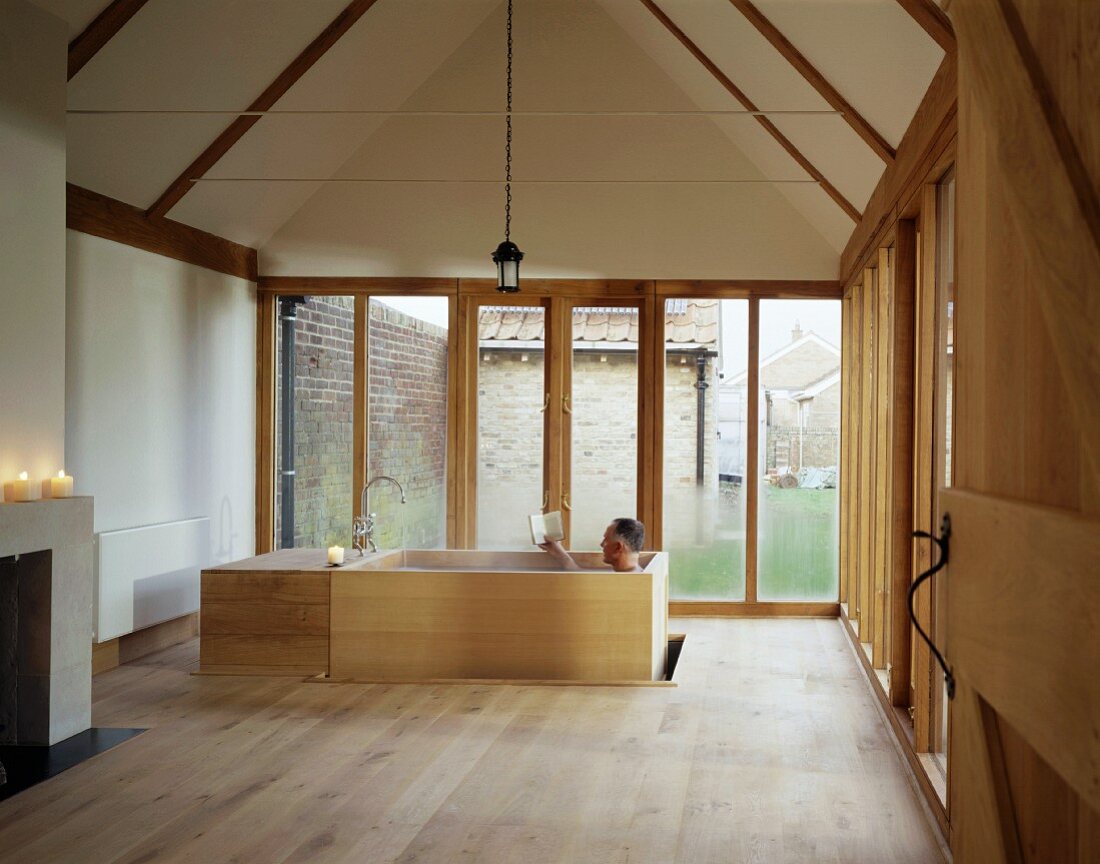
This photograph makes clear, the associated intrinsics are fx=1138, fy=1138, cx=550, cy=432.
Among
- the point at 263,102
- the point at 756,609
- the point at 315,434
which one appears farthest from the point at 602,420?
the point at 263,102

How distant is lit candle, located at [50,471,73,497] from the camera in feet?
14.4

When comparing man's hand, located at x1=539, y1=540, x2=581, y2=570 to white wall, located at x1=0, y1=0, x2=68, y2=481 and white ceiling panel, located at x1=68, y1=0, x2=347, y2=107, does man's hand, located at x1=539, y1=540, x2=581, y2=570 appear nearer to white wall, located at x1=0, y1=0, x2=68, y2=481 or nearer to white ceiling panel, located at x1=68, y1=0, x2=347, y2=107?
white wall, located at x1=0, y1=0, x2=68, y2=481

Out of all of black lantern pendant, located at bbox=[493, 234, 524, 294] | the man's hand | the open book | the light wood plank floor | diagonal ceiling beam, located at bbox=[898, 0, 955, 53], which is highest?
diagonal ceiling beam, located at bbox=[898, 0, 955, 53]

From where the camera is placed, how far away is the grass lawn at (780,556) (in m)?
7.41

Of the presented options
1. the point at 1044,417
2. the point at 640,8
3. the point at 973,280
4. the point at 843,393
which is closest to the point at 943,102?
the point at 973,280

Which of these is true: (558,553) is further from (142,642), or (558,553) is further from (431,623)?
(142,642)

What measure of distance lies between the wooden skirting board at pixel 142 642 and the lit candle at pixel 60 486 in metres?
1.34

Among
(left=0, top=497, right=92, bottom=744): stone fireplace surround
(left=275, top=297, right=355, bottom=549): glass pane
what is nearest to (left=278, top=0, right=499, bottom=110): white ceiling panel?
(left=275, top=297, right=355, bottom=549): glass pane

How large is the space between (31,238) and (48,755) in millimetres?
1925

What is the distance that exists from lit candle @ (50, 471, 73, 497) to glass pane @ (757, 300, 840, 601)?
445 cm

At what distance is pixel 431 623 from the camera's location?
17.7 ft

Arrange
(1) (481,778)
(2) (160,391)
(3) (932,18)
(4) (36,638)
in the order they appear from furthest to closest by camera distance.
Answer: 1. (2) (160,391)
2. (4) (36,638)
3. (1) (481,778)
4. (3) (932,18)

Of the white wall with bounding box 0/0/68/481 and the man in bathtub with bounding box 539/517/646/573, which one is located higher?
the white wall with bounding box 0/0/68/481

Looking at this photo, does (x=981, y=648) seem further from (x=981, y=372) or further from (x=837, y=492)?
(x=837, y=492)
